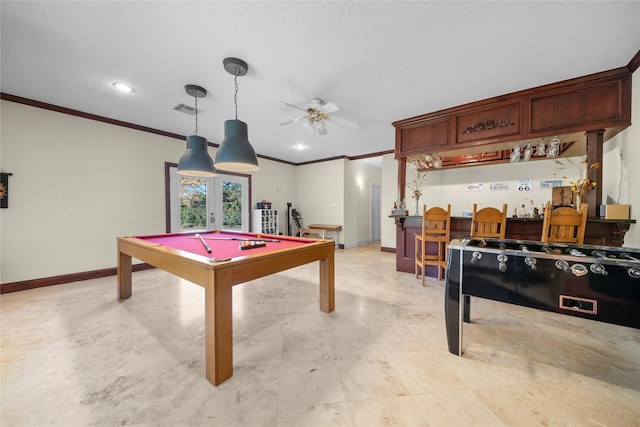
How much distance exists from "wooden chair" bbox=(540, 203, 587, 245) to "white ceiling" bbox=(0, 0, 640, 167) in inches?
61.5

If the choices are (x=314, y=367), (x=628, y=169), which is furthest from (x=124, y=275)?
(x=628, y=169)

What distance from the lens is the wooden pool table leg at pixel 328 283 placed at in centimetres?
244

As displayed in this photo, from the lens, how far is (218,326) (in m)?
1.49

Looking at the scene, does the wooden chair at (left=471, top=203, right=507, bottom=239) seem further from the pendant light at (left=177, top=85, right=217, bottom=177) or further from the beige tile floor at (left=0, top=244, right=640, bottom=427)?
the pendant light at (left=177, top=85, right=217, bottom=177)

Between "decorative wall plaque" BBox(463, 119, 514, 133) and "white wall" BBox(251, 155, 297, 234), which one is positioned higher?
"decorative wall plaque" BBox(463, 119, 514, 133)

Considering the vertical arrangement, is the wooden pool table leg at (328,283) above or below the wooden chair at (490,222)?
below

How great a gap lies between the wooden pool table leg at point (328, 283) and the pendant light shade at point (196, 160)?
71.7 inches

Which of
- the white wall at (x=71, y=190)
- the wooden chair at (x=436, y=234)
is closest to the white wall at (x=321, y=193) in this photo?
the wooden chair at (x=436, y=234)

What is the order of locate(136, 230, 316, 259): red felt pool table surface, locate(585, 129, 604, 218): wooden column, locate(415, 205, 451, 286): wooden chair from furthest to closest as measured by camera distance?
1. locate(415, 205, 451, 286): wooden chair
2. locate(585, 129, 604, 218): wooden column
3. locate(136, 230, 316, 259): red felt pool table surface

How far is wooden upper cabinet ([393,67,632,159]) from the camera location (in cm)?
256

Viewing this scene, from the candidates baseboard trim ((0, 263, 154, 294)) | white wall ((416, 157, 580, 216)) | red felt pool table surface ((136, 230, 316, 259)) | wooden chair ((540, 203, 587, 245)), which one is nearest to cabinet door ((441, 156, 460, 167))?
white wall ((416, 157, 580, 216))

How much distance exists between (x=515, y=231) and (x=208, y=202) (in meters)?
5.72

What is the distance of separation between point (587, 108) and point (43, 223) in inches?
289

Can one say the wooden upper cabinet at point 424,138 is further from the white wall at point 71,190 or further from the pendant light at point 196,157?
the white wall at point 71,190
